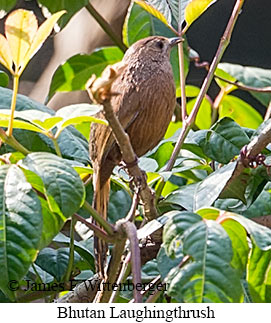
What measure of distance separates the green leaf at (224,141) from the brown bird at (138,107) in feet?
Answer: 0.59

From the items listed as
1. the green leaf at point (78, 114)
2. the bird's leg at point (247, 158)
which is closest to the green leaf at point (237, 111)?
the bird's leg at point (247, 158)

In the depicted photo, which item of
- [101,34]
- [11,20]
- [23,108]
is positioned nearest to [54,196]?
[11,20]

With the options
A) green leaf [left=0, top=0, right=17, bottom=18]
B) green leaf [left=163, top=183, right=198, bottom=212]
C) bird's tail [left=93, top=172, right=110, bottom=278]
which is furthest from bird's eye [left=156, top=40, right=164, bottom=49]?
green leaf [left=163, top=183, right=198, bottom=212]

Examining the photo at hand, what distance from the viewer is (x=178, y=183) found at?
61.6 inches

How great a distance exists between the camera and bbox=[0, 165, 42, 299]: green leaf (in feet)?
2.42

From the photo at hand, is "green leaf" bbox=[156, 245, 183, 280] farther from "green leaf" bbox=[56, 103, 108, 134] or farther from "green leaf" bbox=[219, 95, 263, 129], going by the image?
"green leaf" bbox=[219, 95, 263, 129]

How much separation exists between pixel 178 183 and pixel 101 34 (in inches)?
47.2

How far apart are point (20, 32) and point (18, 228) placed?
9.3 inches

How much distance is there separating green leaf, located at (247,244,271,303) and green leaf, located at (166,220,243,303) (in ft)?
0.22

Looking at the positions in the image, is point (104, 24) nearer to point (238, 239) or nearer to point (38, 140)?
point (38, 140)

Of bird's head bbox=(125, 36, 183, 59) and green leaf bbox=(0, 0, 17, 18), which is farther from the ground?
green leaf bbox=(0, 0, 17, 18)

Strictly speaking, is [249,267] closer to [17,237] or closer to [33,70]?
[17,237]

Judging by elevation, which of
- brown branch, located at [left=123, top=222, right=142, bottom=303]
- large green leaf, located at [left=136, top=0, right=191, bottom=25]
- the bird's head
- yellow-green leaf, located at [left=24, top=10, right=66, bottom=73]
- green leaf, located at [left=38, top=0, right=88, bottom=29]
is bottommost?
brown branch, located at [left=123, top=222, right=142, bottom=303]

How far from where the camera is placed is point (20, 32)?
32.3 inches
